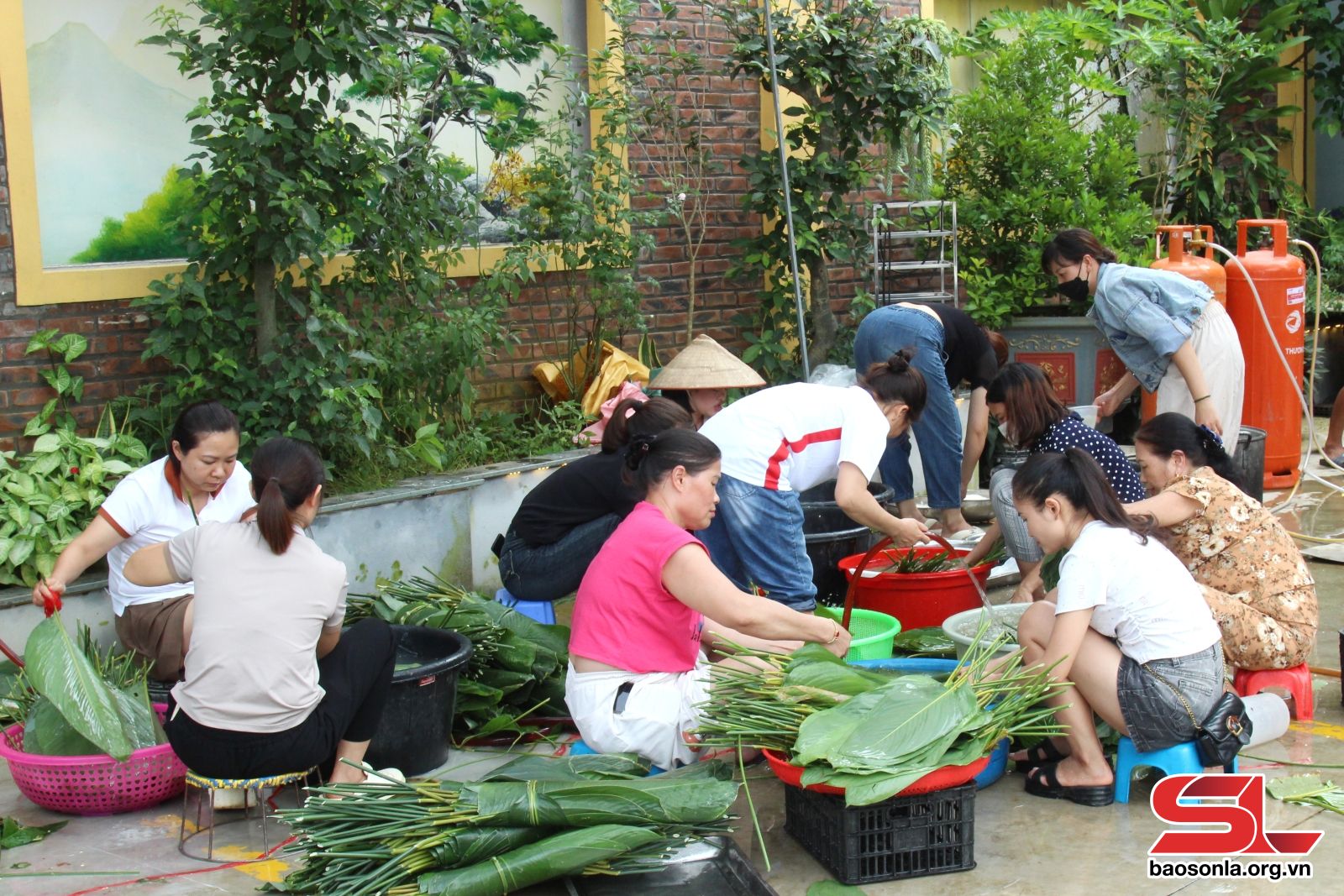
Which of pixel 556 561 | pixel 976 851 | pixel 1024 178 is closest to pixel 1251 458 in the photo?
pixel 1024 178

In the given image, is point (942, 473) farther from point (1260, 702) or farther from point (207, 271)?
point (207, 271)

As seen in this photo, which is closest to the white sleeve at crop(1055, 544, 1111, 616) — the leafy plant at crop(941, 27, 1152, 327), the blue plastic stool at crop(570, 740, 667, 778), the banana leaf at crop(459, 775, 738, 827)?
the banana leaf at crop(459, 775, 738, 827)

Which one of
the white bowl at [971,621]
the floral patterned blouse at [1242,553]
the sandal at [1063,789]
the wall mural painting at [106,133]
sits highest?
the wall mural painting at [106,133]

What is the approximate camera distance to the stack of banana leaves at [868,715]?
3.66 metres

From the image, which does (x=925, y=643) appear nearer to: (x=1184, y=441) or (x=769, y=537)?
(x=769, y=537)

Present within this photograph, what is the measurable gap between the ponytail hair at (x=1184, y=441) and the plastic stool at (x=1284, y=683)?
74 cm

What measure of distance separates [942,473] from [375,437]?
2.93m

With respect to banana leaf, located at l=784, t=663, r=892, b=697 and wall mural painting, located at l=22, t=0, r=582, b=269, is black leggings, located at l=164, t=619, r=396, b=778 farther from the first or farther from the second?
wall mural painting, located at l=22, t=0, r=582, b=269

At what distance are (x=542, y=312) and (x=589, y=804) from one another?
4.69 m

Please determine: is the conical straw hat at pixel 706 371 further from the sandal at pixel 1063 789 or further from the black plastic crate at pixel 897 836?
the black plastic crate at pixel 897 836

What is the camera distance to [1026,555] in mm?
5895

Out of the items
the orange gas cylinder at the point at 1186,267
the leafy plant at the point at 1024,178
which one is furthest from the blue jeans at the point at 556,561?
the leafy plant at the point at 1024,178

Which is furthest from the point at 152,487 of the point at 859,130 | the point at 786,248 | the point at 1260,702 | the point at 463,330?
the point at 859,130

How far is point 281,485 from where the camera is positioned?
4066 mm
